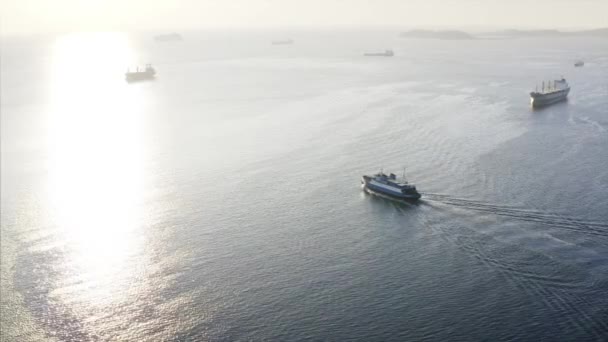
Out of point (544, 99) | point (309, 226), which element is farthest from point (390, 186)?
point (544, 99)

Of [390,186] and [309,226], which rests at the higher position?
[390,186]

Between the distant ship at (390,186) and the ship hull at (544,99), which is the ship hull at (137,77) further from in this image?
the distant ship at (390,186)

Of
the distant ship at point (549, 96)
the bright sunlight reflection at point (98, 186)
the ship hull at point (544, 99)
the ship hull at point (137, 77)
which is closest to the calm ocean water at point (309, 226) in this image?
the bright sunlight reflection at point (98, 186)

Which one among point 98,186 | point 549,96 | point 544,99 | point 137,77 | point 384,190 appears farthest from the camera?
point 137,77

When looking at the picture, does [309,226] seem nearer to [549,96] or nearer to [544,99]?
[544,99]

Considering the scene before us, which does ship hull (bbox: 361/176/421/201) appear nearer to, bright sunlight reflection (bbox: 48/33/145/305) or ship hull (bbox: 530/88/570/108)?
bright sunlight reflection (bbox: 48/33/145/305)

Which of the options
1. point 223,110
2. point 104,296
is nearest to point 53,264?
point 104,296
